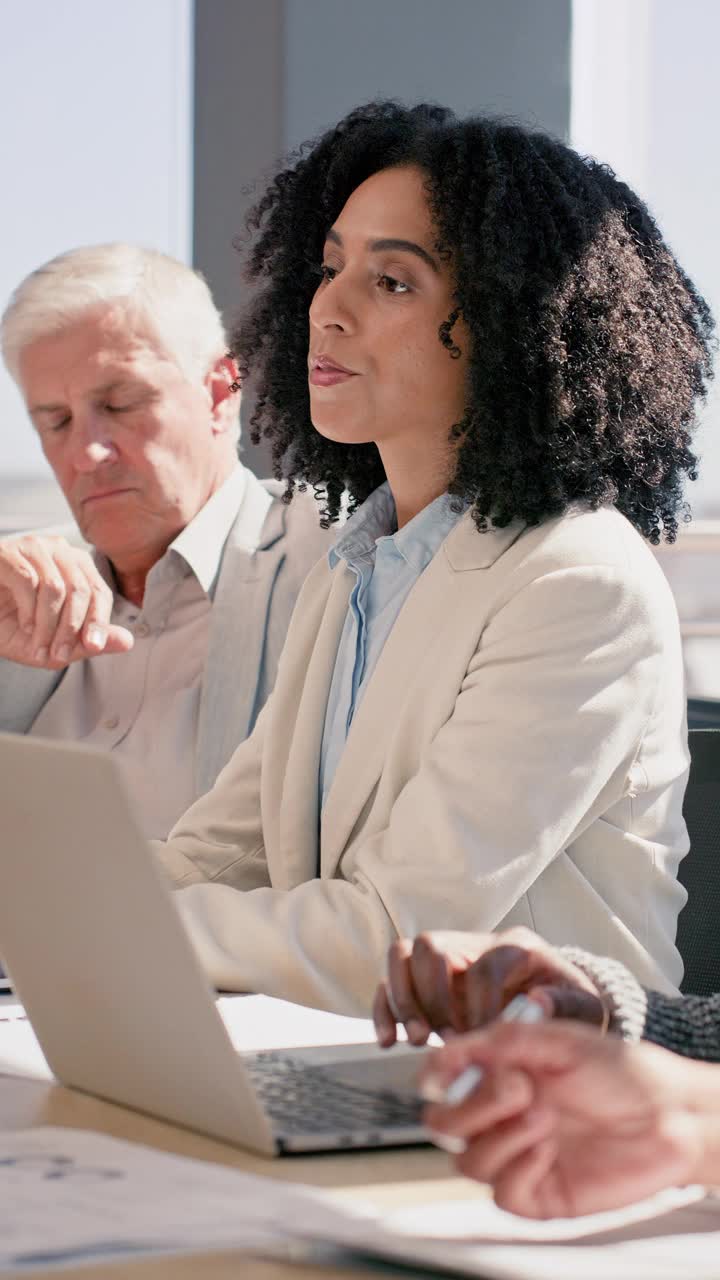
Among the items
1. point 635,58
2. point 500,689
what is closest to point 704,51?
point 635,58

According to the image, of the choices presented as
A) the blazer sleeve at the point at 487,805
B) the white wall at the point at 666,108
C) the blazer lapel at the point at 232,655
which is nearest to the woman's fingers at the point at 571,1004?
the blazer sleeve at the point at 487,805

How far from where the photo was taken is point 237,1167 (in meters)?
0.86

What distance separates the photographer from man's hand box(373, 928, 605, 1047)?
3.32 ft

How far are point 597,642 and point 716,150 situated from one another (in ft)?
8.06

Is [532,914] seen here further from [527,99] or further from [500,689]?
[527,99]

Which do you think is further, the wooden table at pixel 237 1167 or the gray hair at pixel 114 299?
the gray hair at pixel 114 299

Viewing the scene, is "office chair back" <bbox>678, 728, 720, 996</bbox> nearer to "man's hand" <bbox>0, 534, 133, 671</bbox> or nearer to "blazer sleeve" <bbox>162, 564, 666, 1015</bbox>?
"blazer sleeve" <bbox>162, 564, 666, 1015</bbox>

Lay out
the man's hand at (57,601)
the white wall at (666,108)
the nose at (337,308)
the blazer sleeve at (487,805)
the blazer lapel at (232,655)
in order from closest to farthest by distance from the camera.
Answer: the blazer sleeve at (487,805), the nose at (337,308), the man's hand at (57,601), the blazer lapel at (232,655), the white wall at (666,108)

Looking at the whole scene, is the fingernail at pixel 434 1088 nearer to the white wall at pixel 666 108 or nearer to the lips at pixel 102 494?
the lips at pixel 102 494

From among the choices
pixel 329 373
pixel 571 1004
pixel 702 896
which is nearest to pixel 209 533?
pixel 329 373

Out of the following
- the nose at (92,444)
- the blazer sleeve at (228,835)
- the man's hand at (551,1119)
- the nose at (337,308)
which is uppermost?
the nose at (337,308)

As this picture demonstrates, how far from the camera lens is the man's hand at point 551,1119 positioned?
718 mm

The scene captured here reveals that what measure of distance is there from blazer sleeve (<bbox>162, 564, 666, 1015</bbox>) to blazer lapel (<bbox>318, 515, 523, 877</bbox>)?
0.24ft

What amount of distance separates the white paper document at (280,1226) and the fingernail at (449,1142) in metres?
0.03
